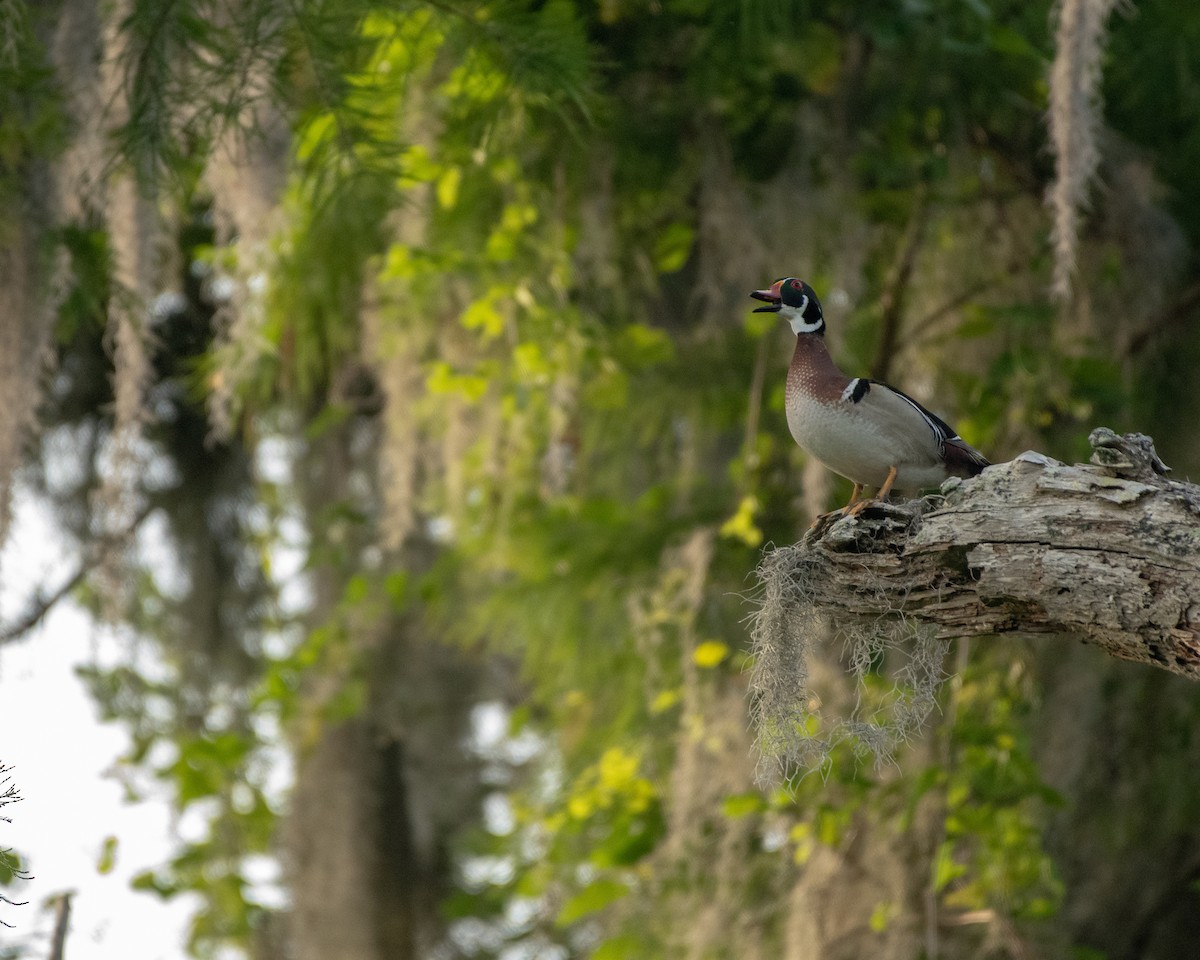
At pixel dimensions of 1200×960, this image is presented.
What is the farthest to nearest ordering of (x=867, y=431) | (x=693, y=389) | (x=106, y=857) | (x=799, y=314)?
(x=693, y=389)
(x=106, y=857)
(x=799, y=314)
(x=867, y=431)

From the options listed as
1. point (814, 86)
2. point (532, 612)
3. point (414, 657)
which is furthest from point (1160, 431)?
point (414, 657)

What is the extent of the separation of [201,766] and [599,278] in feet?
8.14

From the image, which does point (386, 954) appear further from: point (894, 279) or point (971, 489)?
point (971, 489)

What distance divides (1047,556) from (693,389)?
3308mm

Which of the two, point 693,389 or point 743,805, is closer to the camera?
point 743,805

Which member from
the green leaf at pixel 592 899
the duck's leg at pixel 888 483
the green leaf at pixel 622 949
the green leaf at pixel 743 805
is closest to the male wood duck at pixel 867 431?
the duck's leg at pixel 888 483

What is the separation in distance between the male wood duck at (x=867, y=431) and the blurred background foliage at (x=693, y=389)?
1.52 metres

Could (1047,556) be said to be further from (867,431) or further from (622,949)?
(622,949)

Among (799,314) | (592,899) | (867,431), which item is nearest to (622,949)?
(592,899)

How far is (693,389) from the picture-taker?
5.31 metres

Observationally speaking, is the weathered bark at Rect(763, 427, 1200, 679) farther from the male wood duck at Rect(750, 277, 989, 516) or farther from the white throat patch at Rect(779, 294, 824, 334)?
the white throat patch at Rect(779, 294, 824, 334)

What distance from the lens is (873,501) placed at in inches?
88.5

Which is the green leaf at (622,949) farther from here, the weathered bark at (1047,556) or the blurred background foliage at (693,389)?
the weathered bark at (1047,556)

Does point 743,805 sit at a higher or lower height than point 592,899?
higher
